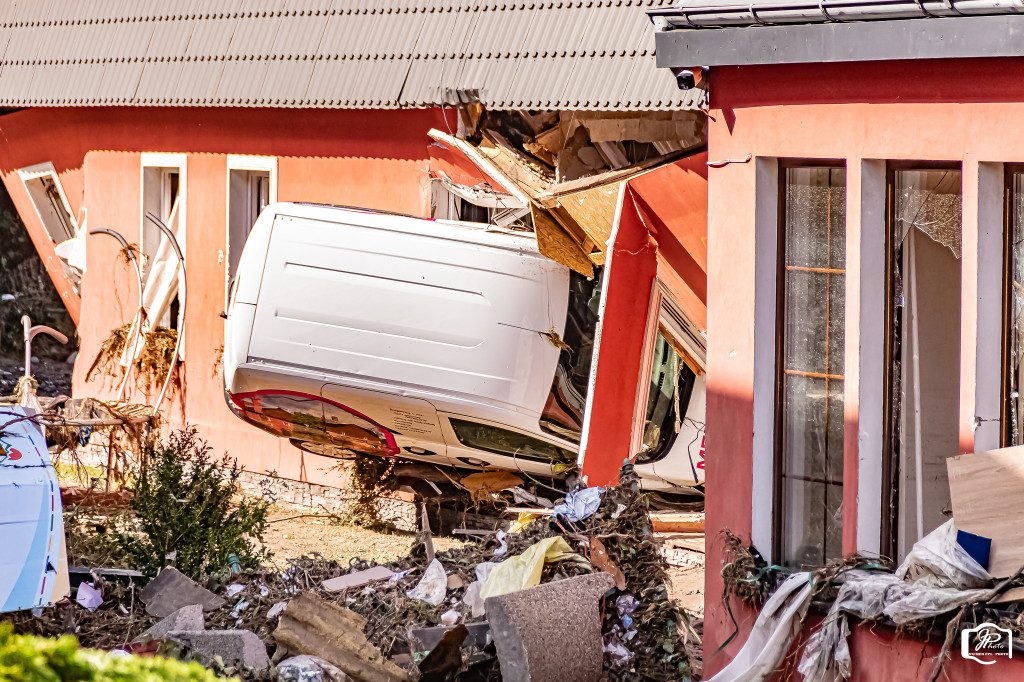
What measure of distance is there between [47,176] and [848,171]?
11768 millimetres

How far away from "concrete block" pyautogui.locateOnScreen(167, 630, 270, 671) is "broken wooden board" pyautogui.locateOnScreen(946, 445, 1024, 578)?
3.49m

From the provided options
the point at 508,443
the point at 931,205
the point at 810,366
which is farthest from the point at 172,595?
the point at 931,205

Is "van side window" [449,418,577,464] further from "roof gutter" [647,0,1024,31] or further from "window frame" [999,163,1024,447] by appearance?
"window frame" [999,163,1024,447]

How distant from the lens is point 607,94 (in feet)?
31.7

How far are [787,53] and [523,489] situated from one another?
5239 mm

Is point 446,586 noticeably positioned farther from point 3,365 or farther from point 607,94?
point 3,365

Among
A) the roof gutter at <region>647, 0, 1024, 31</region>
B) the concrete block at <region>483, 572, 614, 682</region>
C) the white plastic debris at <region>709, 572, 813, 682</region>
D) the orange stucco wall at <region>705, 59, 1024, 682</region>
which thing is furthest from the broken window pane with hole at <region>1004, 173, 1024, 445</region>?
the concrete block at <region>483, 572, 614, 682</region>

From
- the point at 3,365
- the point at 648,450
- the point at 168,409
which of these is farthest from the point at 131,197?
the point at 648,450

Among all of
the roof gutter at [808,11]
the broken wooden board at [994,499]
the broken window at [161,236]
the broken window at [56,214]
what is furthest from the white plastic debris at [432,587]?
the broken window at [56,214]

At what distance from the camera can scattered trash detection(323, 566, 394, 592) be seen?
7.47 metres

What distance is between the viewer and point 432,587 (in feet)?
23.9

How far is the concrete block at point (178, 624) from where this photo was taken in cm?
672

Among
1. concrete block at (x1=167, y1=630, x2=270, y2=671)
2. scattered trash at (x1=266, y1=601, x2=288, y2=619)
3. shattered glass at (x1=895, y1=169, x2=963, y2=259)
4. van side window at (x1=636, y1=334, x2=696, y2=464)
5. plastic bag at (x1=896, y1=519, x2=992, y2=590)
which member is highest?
shattered glass at (x1=895, y1=169, x2=963, y2=259)

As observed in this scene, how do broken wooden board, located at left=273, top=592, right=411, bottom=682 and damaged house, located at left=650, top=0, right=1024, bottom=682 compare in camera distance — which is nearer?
damaged house, located at left=650, top=0, right=1024, bottom=682
